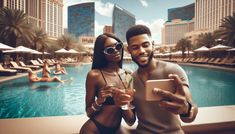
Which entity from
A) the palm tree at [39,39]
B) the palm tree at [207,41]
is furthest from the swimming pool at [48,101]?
the palm tree at [207,41]

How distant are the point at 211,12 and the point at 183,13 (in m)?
14.5

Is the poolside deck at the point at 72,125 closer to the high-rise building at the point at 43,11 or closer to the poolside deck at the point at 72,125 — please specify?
the poolside deck at the point at 72,125

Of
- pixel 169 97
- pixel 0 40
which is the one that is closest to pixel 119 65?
Result: pixel 169 97

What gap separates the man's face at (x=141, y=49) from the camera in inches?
49.1

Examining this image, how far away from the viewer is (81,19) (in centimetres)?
3584

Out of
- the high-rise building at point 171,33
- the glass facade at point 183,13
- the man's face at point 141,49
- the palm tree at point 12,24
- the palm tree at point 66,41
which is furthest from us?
the glass facade at point 183,13

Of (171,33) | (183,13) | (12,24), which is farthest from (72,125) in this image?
(183,13)

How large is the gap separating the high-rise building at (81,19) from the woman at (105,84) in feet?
95.0

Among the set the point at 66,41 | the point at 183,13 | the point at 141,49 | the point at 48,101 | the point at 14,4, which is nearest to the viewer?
the point at 141,49

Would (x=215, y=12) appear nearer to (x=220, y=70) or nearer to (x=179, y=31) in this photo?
(x=179, y=31)

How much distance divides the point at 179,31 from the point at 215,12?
341 inches

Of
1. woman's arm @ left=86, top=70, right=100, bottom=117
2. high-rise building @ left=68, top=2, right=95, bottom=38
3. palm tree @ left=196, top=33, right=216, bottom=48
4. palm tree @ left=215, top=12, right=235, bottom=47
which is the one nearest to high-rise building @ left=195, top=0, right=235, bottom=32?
palm tree @ left=196, top=33, right=216, bottom=48

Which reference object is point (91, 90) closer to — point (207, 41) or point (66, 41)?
point (207, 41)

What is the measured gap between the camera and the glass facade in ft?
159
